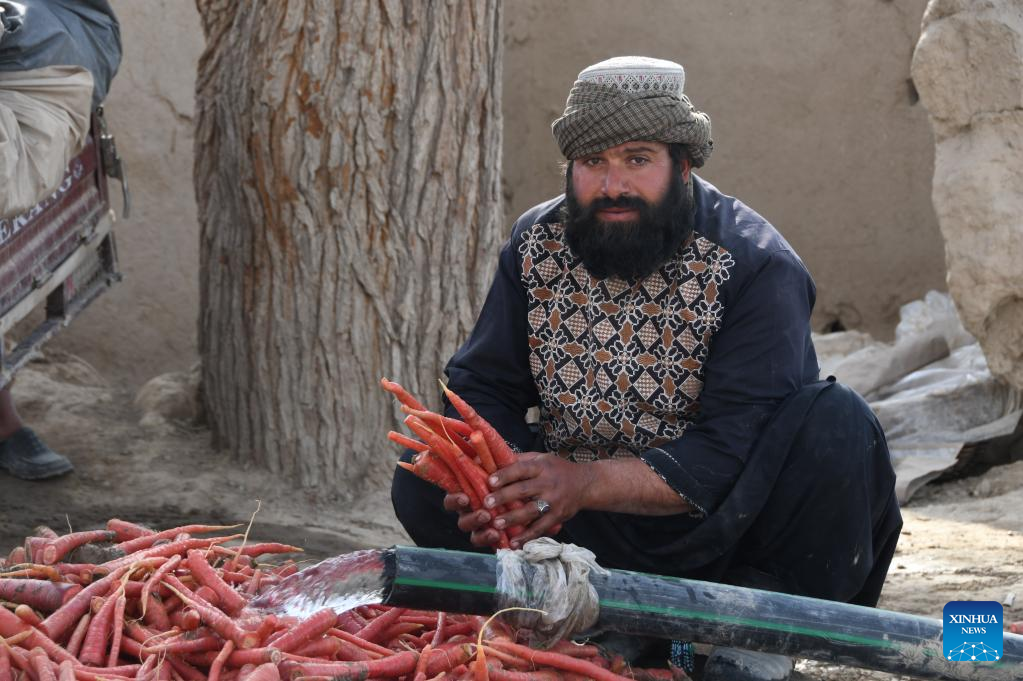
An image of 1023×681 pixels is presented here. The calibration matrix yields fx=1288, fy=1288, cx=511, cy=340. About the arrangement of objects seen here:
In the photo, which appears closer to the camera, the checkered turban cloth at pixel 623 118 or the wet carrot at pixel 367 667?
the wet carrot at pixel 367 667

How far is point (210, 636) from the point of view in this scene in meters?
2.55

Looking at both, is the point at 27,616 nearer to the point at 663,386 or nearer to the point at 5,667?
the point at 5,667

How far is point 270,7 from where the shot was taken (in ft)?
14.9

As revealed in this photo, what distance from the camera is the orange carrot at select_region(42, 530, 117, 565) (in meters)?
2.88

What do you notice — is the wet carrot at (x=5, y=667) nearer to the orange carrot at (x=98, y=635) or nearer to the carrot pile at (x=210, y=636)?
the carrot pile at (x=210, y=636)

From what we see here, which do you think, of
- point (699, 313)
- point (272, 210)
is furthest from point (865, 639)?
point (272, 210)

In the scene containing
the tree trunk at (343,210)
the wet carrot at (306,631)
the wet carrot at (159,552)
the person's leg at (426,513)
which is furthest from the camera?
the tree trunk at (343,210)

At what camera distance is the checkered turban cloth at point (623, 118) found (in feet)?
9.83

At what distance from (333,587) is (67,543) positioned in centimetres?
78

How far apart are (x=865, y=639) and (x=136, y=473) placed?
3176mm

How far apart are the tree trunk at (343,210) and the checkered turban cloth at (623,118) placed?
1.60 metres

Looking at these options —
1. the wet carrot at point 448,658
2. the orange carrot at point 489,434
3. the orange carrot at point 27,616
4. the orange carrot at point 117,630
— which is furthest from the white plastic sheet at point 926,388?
the orange carrot at point 27,616

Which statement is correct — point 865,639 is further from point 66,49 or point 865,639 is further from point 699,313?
point 66,49

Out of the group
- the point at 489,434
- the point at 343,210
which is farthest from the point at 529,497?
the point at 343,210
